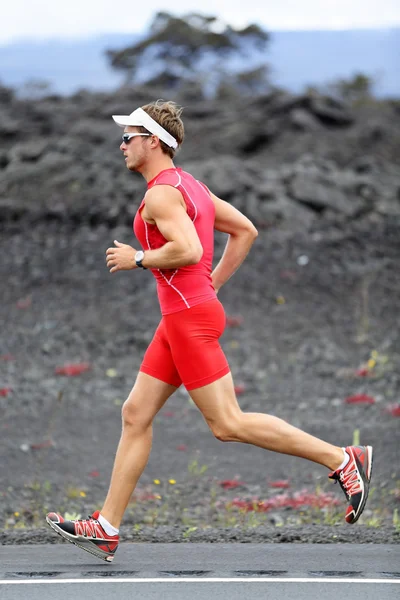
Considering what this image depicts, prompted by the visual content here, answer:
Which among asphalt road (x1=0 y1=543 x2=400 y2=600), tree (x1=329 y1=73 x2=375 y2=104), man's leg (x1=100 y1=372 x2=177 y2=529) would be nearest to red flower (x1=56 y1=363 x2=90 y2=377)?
asphalt road (x1=0 y1=543 x2=400 y2=600)

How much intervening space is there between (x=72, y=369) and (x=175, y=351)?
9.97m

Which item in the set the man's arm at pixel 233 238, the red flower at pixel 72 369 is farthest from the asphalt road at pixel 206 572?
the red flower at pixel 72 369

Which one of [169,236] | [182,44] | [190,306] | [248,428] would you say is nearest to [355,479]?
[248,428]

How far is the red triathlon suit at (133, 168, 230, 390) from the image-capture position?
538 centimetres

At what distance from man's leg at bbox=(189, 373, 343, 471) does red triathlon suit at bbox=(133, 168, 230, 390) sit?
8 centimetres

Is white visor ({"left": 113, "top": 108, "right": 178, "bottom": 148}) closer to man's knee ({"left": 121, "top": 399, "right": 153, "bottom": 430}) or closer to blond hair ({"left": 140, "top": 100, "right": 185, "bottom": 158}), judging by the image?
blond hair ({"left": 140, "top": 100, "right": 185, "bottom": 158})

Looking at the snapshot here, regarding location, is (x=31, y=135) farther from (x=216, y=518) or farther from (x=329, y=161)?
(x=216, y=518)

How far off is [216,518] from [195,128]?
23.1 metres

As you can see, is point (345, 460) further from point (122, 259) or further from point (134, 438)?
point (122, 259)

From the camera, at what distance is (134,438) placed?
5.61 metres

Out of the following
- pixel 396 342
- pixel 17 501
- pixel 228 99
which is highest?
pixel 17 501

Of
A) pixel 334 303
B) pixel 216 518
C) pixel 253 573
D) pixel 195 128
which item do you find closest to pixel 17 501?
pixel 216 518

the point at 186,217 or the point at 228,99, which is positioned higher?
the point at 186,217

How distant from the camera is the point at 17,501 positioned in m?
8.76
